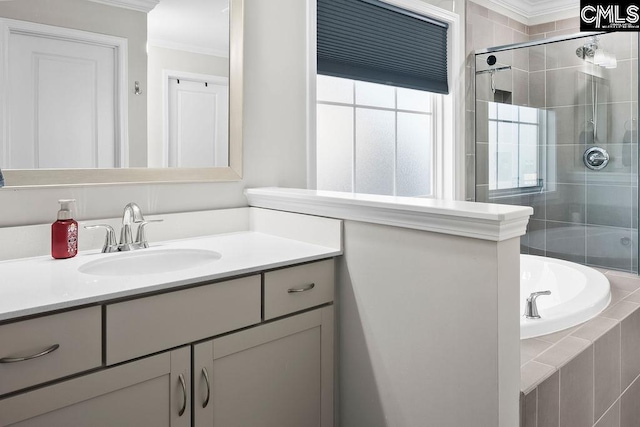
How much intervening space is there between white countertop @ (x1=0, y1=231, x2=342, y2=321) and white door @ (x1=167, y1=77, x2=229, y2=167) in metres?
0.34

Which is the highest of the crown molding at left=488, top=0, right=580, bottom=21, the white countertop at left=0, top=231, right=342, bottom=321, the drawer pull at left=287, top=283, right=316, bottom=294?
the crown molding at left=488, top=0, right=580, bottom=21

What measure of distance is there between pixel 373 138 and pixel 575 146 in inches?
52.9

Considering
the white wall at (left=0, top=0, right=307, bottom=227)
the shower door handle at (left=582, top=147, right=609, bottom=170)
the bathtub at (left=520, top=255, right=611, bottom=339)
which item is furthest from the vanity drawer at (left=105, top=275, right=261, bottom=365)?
the shower door handle at (left=582, top=147, right=609, bottom=170)

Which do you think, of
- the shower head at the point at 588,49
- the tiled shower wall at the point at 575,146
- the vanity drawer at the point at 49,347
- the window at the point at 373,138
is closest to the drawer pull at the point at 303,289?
the vanity drawer at the point at 49,347

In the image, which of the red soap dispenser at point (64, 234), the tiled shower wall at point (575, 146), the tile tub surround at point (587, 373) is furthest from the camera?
the tiled shower wall at point (575, 146)

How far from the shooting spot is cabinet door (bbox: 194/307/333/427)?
125 cm

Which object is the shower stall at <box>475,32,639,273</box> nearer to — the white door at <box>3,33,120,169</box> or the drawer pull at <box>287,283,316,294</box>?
the drawer pull at <box>287,283,316,294</box>

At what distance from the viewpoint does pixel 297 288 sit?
1442 millimetres

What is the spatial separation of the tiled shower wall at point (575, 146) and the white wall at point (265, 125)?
1556 mm

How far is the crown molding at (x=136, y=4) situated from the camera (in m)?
1.58

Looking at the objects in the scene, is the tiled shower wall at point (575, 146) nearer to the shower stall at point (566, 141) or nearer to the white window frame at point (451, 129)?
the shower stall at point (566, 141)

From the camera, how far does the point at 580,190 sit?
9.70 feet

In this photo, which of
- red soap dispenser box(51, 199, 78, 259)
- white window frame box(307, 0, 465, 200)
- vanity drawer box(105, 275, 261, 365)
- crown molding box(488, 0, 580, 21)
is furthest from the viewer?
crown molding box(488, 0, 580, 21)

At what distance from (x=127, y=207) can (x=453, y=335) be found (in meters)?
1.12
